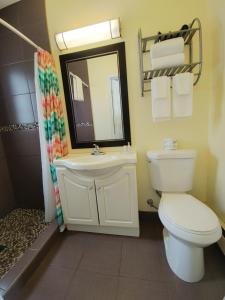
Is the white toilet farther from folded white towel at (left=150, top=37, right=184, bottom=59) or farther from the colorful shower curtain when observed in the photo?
the colorful shower curtain

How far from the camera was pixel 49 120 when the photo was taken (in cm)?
155

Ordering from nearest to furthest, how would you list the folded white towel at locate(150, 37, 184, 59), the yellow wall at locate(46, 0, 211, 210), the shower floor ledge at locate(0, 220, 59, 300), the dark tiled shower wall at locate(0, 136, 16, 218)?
the shower floor ledge at locate(0, 220, 59, 300), the folded white towel at locate(150, 37, 184, 59), the yellow wall at locate(46, 0, 211, 210), the dark tiled shower wall at locate(0, 136, 16, 218)

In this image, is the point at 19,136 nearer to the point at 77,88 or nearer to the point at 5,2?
the point at 77,88

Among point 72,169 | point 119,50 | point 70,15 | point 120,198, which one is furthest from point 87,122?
point 70,15

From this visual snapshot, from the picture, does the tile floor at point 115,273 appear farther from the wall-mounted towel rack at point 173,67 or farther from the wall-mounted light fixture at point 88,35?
the wall-mounted light fixture at point 88,35

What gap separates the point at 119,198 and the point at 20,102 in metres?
1.59

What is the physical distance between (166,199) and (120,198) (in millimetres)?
408

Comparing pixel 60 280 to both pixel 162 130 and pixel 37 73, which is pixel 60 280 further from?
pixel 37 73

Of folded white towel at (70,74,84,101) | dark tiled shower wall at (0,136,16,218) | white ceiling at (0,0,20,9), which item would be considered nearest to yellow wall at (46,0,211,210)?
folded white towel at (70,74,84,101)

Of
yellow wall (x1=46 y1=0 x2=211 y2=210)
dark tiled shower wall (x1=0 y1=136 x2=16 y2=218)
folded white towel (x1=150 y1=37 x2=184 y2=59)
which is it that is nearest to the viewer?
folded white towel (x1=150 y1=37 x2=184 y2=59)

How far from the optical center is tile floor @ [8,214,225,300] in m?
1.10

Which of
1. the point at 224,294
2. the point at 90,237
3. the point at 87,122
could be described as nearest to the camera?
the point at 224,294

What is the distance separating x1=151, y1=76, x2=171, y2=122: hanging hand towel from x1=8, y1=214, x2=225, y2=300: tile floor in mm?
1187

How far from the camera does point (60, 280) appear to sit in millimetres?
1236
